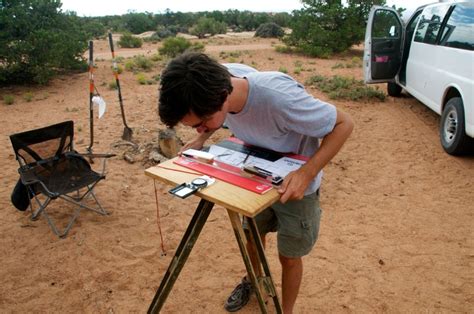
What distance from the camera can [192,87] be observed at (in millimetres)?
1342

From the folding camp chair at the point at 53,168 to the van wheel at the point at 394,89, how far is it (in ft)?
20.4

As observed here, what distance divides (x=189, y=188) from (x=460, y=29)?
4502 millimetres

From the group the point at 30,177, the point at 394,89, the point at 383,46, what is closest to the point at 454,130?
the point at 383,46

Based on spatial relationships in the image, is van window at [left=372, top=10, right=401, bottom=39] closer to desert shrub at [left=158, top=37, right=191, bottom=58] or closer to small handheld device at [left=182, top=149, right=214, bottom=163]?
small handheld device at [left=182, top=149, right=214, bottom=163]

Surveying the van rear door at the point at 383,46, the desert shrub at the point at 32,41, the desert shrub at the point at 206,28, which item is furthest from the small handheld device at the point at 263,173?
the desert shrub at the point at 206,28

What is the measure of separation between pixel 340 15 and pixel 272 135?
46.9ft

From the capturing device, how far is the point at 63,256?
2980 mm

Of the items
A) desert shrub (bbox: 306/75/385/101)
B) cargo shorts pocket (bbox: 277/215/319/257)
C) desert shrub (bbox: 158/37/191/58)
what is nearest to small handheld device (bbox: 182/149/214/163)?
cargo shorts pocket (bbox: 277/215/319/257)

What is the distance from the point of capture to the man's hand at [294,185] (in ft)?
4.83

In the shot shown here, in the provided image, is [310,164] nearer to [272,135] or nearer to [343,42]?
[272,135]

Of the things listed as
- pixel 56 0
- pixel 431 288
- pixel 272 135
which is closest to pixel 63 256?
pixel 272 135

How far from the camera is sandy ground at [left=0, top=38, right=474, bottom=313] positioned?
2547 mm

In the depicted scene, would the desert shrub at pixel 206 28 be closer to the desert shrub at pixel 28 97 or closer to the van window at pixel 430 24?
the desert shrub at pixel 28 97

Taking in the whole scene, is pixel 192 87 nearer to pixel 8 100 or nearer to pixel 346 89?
pixel 346 89
